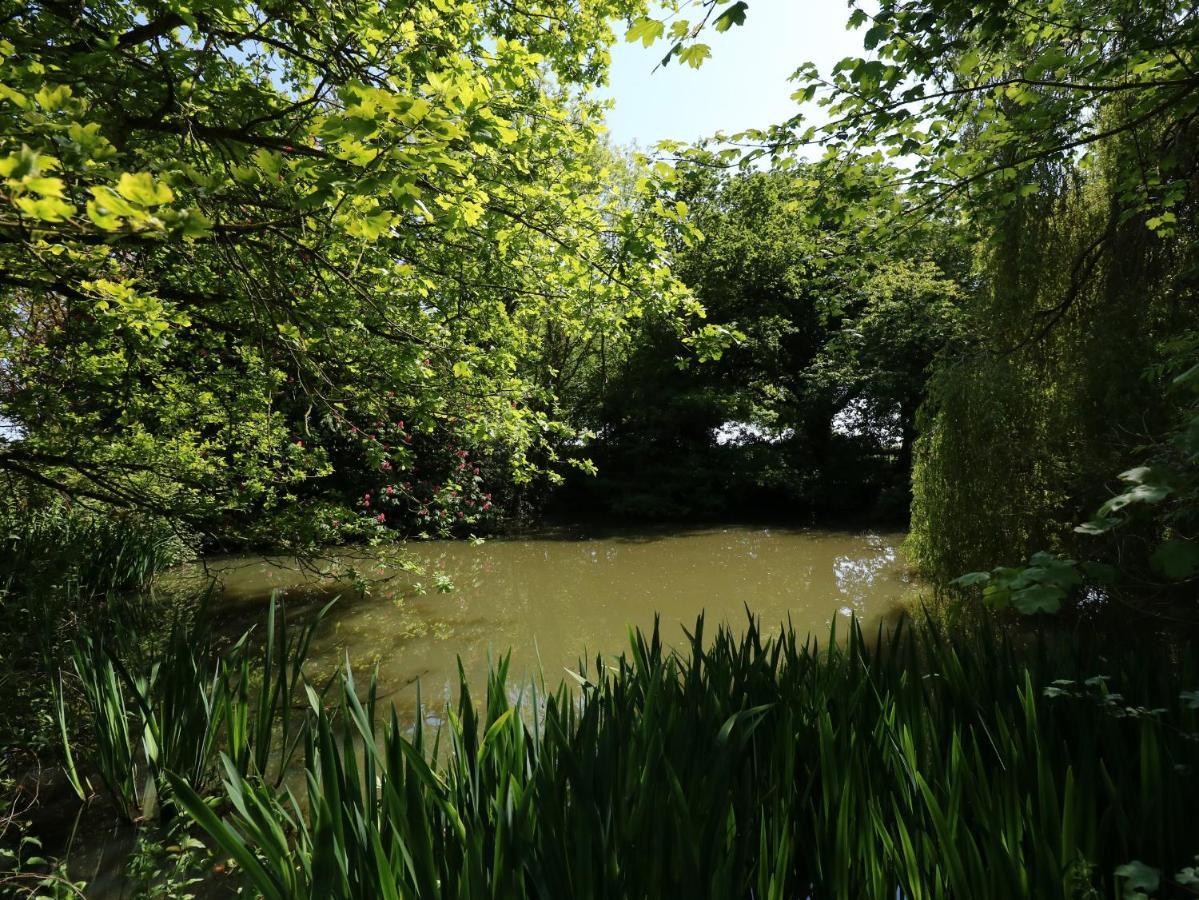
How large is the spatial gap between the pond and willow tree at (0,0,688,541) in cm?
127

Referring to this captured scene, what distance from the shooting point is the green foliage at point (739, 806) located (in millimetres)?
1380

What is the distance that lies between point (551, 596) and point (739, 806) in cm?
660

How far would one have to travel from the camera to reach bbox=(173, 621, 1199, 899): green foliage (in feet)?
4.53

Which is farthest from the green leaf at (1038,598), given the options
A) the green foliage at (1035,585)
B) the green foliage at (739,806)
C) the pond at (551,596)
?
the pond at (551,596)

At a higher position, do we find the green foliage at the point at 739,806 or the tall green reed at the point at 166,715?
the green foliage at the point at 739,806

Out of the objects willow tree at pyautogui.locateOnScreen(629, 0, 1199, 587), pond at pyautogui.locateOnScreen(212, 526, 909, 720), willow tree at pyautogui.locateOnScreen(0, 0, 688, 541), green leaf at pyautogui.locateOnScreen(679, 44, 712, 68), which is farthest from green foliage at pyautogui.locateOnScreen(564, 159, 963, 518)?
green leaf at pyautogui.locateOnScreen(679, 44, 712, 68)

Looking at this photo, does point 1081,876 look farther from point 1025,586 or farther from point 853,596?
point 853,596

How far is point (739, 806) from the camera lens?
5.69ft

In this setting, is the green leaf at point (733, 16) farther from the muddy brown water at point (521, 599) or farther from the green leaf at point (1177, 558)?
the muddy brown water at point (521, 599)

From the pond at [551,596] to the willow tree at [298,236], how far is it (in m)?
1.27

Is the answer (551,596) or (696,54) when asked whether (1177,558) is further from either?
(551,596)

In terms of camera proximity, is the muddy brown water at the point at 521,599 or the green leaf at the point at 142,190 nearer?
the green leaf at the point at 142,190

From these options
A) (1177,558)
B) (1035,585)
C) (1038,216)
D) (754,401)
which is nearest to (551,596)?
(1038,216)

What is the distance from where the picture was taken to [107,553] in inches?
239
